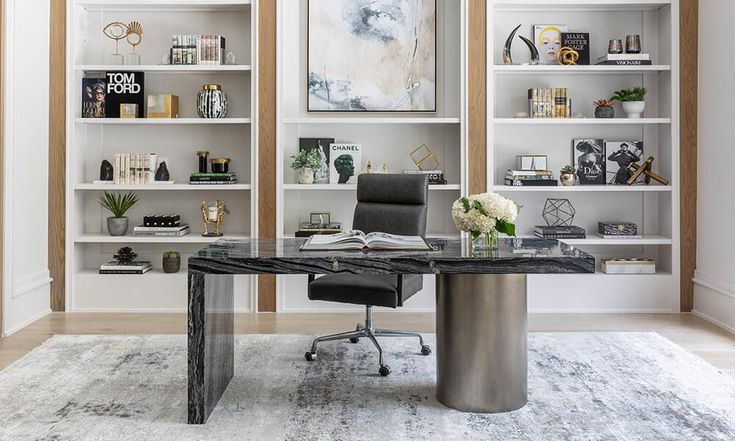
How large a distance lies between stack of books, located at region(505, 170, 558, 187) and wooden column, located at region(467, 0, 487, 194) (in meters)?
0.22

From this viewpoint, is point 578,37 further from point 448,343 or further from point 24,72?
point 24,72

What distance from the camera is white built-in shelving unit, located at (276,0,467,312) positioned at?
5234mm

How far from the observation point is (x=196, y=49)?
5.10 m

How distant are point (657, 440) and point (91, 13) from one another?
4.74 meters

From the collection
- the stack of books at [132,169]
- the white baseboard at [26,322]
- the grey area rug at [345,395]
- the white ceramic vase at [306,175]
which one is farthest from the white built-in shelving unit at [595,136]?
the white baseboard at [26,322]

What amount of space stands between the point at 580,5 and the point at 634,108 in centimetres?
84

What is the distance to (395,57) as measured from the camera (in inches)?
206

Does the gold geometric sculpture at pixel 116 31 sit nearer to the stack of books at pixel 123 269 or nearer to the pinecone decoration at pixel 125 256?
the pinecone decoration at pixel 125 256

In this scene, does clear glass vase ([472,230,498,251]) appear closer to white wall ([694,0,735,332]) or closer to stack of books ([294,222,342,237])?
stack of books ([294,222,342,237])

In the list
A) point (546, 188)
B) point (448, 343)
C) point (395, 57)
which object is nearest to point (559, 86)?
point (546, 188)

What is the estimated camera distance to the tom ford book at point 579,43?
205 inches

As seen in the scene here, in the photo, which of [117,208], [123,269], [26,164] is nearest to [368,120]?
[117,208]

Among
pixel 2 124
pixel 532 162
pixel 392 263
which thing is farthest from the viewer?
pixel 532 162

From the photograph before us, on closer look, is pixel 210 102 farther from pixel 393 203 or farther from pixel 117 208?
pixel 393 203
